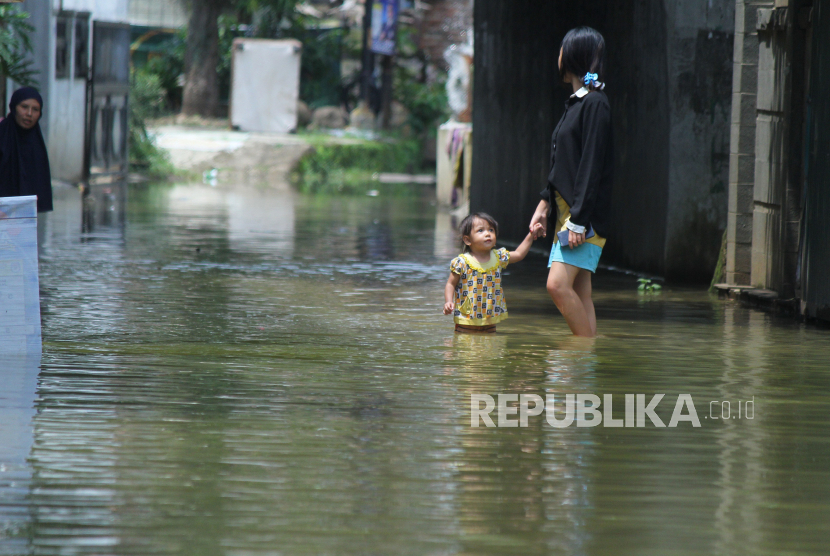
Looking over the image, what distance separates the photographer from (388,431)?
4.88 m

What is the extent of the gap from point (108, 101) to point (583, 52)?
1579cm

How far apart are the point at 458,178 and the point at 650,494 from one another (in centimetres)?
1445

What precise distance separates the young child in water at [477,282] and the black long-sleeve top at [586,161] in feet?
1.97

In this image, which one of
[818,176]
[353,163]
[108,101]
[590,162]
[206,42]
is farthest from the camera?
[206,42]

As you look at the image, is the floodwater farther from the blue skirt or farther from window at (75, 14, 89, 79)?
window at (75, 14, 89, 79)

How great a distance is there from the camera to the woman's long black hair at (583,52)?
6648 millimetres

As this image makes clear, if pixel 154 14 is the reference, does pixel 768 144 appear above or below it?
below

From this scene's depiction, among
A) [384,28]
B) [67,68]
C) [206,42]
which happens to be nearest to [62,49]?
[67,68]

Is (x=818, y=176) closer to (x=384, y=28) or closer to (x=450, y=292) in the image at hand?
(x=450, y=292)

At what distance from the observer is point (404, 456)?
4.51 metres

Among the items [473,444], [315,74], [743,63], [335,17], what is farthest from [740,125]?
[335,17]

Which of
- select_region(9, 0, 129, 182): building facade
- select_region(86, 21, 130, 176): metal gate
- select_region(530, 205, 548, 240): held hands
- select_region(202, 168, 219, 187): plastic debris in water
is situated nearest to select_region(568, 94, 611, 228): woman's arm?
select_region(530, 205, 548, 240): held hands

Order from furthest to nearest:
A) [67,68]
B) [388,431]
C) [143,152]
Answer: [143,152] → [67,68] → [388,431]

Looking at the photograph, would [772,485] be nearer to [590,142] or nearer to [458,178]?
[590,142]
